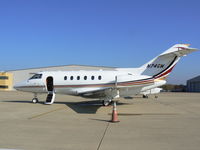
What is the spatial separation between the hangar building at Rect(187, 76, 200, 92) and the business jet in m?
72.6

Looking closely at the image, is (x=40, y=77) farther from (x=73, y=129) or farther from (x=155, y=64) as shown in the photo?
(x=73, y=129)

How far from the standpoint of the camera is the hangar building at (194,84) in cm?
8190

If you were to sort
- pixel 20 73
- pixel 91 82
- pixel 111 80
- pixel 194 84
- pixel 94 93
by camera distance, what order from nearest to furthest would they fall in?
1. pixel 94 93
2. pixel 111 80
3. pixel 91 82
4. pixel 20 73
5. pixel 194 84

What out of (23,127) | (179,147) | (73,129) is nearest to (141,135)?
(179,147)

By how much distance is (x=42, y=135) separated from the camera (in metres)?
6.89

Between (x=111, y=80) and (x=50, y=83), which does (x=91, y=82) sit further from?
(x=50, y=83)

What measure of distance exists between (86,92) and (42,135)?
29.5ft

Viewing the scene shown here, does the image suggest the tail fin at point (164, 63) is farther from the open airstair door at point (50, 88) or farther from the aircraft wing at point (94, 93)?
the open airstair door at point (50, 88)

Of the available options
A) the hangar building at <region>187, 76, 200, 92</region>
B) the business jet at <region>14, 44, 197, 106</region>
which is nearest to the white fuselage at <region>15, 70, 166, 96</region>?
the business jet at <region>14, 44, 197, 106</region>

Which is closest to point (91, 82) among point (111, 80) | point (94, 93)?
point (111, 80)

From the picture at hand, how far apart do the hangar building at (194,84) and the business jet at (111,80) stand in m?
72.6

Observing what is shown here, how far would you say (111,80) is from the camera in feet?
54.5

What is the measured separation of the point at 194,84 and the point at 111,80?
259 feet

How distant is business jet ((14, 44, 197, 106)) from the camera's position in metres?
15.4
